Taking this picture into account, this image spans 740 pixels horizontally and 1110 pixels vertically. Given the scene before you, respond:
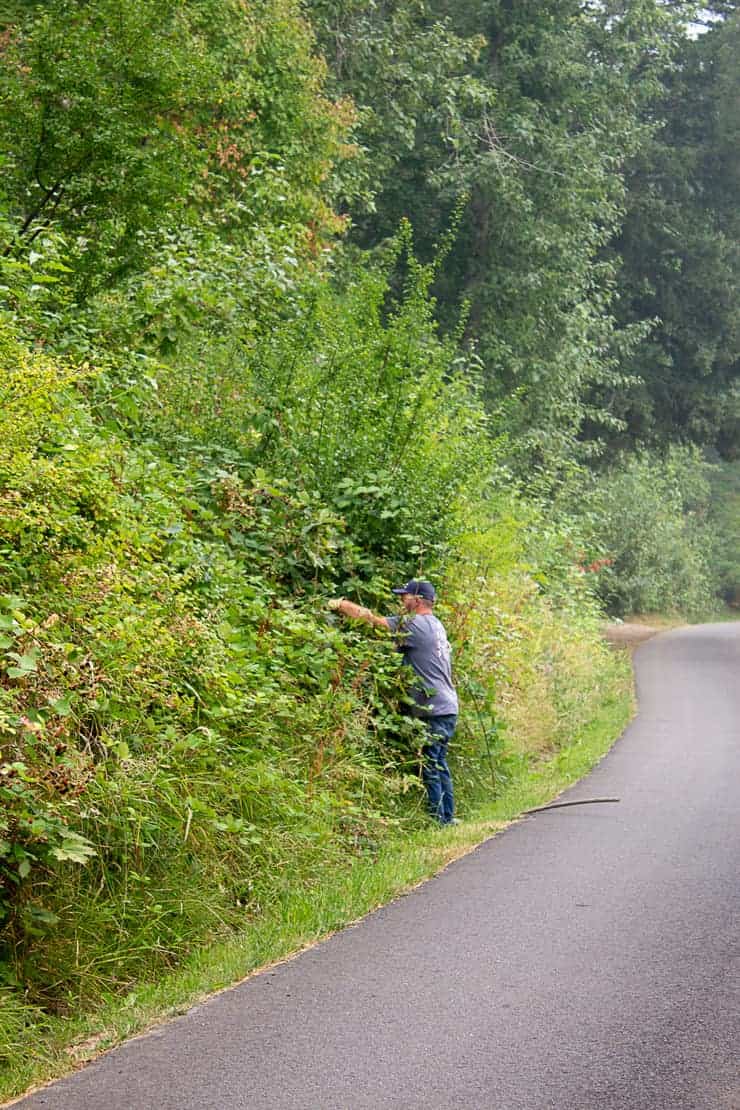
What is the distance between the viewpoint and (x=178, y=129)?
1382cm

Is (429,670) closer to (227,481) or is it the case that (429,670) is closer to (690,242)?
(227,481)

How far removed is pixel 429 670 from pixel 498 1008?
17.6 ft

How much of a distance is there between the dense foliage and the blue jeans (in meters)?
0.17

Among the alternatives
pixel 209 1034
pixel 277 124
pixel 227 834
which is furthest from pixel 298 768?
pixel 277 124

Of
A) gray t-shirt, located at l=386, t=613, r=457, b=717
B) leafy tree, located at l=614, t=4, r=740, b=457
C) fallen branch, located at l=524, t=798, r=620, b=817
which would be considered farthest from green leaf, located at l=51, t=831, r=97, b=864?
leafy tree, located at l=614, t=4, r=740, b=457

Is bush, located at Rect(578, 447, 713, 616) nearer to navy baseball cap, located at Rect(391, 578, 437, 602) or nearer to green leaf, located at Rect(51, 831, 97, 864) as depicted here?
navy baseball cap, located at Rect(391, 578, 437, 602)

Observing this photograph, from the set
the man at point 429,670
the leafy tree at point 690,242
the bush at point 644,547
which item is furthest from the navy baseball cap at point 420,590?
the bush at point 644,547

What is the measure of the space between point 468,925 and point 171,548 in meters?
3.19

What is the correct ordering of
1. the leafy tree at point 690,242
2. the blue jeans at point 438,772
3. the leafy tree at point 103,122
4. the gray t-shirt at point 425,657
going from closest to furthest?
the blue jeans at point 438,772 → the gray t-shirt at point 425,657 → the leafy tree at point 103,122 → the leafy tree at point 690,242

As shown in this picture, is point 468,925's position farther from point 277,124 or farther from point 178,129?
point 277,124

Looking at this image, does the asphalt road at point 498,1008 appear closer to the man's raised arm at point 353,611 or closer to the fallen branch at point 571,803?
the fallen branch at point 571,803

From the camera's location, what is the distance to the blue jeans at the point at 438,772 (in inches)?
436

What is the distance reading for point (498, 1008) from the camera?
6137 millimetres

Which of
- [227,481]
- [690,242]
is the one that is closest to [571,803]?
[227,481]
